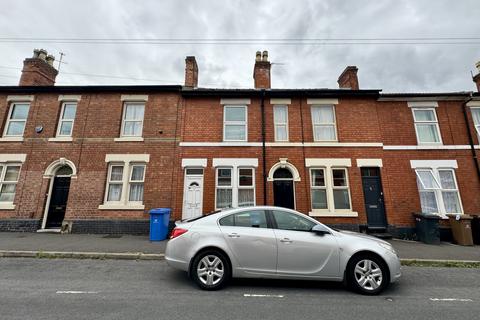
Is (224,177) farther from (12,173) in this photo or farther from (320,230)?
(12,173)

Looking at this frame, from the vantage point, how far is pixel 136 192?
10039mm

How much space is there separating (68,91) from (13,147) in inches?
144

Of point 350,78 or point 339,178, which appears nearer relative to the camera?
point 339,178

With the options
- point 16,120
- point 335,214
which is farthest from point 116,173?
point 335,214

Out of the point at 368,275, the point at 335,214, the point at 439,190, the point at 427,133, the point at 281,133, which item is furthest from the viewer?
the point at 281,133

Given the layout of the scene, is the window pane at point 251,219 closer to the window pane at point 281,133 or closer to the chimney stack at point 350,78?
the window pane at point 281,133

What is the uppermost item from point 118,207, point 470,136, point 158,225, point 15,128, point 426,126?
point 426,126

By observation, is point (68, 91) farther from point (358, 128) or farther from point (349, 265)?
point (358, 128)

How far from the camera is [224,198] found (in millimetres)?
9977

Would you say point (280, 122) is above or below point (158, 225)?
above

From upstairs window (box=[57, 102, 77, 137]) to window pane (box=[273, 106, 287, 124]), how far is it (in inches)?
399

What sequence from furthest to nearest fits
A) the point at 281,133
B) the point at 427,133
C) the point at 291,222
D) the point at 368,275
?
1. the point at 281,133
2. the point at 427,133
3. the point at 291,222
4. the point at 368,275

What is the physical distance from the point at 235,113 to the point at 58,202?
9.34m

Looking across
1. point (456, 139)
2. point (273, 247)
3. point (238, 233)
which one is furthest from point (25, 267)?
point (456, 139)
